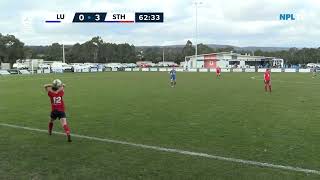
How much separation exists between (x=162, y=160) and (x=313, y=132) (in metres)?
5.47

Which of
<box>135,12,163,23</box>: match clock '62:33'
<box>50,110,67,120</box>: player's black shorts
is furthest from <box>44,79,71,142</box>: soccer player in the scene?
<box>135,12,163,23</box>: match clock '62:33'

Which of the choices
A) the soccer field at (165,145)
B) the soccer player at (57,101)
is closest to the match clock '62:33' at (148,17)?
the soccer field at (165,145)

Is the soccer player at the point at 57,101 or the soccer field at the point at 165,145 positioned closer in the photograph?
the soccer field at the point at 165,145

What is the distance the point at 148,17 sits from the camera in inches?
1854

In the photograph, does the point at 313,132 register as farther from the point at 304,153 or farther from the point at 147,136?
the point at 147,136

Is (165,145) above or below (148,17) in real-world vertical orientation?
below

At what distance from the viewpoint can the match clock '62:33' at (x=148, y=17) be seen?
45750 millimetres

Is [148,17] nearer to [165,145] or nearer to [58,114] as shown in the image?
[58,114]

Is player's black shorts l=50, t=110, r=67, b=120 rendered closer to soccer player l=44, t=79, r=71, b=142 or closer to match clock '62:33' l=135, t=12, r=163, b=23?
soccer player l=44, t=79, r=71, b=142

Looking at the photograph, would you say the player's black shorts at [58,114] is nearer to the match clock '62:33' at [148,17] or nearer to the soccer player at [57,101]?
the soccer player at [57,101]

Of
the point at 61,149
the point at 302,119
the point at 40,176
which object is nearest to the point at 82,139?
the point at 61,149

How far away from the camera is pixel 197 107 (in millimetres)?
20391

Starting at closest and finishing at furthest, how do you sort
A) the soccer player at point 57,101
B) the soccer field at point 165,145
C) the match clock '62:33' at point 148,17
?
the soccer field at point 165,145
the soccer player at point 57,101
the match clock '62:33' at point 148,17

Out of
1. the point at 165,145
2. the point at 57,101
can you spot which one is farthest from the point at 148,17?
the point at 165,145
